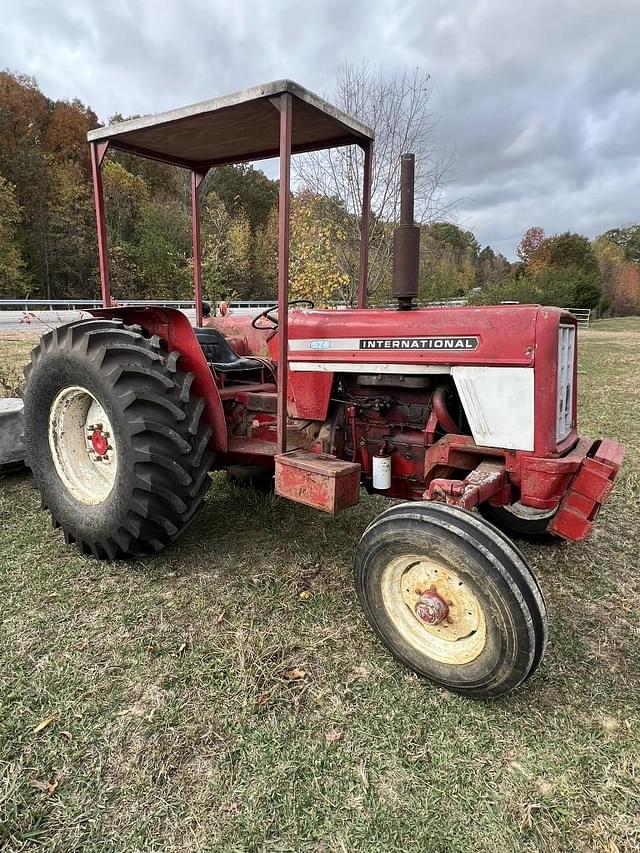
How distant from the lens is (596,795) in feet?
5.86

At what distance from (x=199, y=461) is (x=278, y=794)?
64.2 inches

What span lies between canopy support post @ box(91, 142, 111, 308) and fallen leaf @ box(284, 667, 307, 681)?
8.11ft

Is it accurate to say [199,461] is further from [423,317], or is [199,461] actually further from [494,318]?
[494,318]

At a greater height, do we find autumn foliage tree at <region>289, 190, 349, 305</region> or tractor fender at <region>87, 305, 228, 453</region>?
autumn foliage tree at <region>289, 190, 349, 305</region>

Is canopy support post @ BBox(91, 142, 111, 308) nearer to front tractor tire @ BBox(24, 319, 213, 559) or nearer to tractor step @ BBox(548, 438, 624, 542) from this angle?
front tractor tire @ BBox(24, 319, 213, 559)

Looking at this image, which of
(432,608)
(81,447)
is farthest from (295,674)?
(81,447)

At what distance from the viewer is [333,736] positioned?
2.00m

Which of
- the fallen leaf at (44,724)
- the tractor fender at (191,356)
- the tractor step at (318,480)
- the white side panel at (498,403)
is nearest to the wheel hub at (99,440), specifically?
the tractor fender at (191,356)

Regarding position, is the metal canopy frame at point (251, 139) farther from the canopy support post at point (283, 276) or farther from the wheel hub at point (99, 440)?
the wheel hub at point (99, 440)

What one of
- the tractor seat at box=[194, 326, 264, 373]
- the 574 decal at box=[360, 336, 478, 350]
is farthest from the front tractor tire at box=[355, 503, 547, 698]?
the tractor seat at box=[194, 326, 264, 373]

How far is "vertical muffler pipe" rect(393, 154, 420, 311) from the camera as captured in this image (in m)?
2.63

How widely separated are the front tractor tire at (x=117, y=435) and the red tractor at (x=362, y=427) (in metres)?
0.01

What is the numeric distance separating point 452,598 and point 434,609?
0.28 ft

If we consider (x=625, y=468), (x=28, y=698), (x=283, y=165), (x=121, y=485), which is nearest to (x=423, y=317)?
(x=283, y=165)
